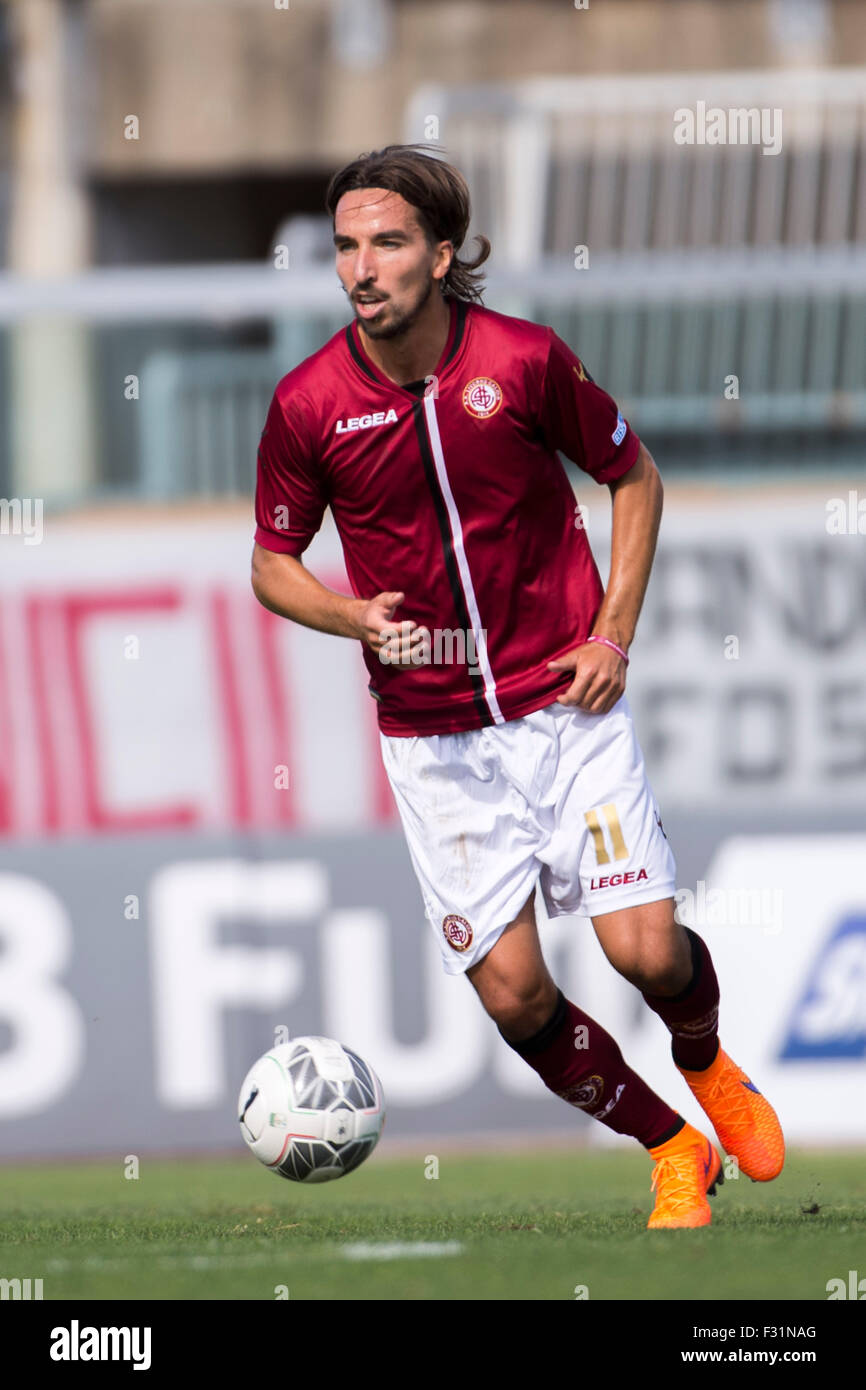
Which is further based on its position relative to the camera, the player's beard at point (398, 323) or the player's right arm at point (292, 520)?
the player's right arm at point (292, 520)

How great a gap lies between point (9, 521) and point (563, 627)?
4949 millimetres

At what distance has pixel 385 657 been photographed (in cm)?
518

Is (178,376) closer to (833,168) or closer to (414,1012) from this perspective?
(414,1012)

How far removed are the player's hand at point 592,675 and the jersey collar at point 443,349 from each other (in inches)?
29.6

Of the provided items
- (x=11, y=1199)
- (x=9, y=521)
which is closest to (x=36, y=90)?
(x=9, y=521)

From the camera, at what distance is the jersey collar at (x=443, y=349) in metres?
5.50

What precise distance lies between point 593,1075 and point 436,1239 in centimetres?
58

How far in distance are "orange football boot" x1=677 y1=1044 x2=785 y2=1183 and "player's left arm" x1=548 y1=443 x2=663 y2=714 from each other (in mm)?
1058

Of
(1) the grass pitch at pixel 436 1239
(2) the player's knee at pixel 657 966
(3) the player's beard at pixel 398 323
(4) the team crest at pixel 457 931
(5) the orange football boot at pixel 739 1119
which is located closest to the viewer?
(1) the grass pitch at pixel 436 1239

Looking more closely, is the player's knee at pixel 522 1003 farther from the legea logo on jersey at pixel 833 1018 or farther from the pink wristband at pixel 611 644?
the legea logo on jersey at pixel 833 1018

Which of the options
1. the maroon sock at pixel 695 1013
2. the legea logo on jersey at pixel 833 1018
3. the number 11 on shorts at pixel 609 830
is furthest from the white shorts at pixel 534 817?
the legea logo on jersey at pixel 833 1018

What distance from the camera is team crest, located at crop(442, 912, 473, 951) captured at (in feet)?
18.8

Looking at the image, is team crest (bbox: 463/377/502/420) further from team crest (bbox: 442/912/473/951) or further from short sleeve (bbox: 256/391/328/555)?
team crest (bbox: 442/912/473/951)

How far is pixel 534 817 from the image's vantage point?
5672 millimetres
